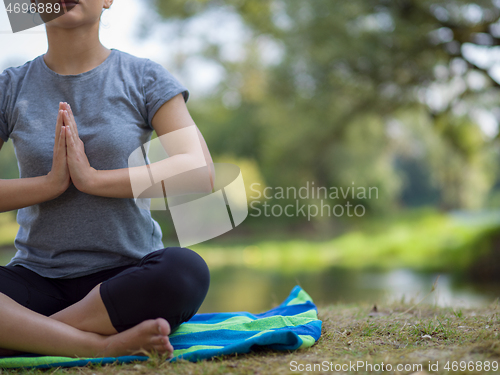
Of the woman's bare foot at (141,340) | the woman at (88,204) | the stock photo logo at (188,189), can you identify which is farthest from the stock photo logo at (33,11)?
the woman's bare foot at (141,340)

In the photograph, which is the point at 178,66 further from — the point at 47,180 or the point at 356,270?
the point at 47,180

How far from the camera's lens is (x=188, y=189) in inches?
46.3

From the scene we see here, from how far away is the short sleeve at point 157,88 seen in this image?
1211mm

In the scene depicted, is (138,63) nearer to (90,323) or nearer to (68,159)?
(68,159)

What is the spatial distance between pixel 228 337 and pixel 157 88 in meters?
0.73

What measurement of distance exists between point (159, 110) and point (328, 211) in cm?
837

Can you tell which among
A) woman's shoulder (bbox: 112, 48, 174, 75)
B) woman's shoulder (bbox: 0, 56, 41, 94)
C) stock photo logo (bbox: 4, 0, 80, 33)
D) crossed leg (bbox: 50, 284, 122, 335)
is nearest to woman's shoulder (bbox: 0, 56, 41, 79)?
woman's shoulder (bbox: 0, 56, 41, 94)

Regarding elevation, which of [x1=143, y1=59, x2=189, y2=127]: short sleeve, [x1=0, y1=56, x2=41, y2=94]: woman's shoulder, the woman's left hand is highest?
[x1=0, y1=56, x2=41, y2=94]: woman's shoulder

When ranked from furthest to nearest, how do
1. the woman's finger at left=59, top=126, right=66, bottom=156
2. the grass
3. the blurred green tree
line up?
1. the blurred green tree
2. the woman's finger at left=59, top=126, right=66, bottom=156
3. the grass

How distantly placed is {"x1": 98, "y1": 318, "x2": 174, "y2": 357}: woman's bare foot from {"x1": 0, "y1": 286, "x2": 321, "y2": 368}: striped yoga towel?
0.08ft

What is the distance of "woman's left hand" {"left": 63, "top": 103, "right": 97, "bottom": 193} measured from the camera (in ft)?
3.61

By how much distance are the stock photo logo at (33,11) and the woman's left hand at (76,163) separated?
283 millimetres

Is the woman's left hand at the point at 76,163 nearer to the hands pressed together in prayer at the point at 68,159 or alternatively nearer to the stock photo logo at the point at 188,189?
the hands pressed together in prayer at the point at 68,159

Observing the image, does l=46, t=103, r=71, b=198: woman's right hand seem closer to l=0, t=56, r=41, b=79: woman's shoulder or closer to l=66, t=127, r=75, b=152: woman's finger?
l=66, t=127, r=75, b=152: woman's finger
